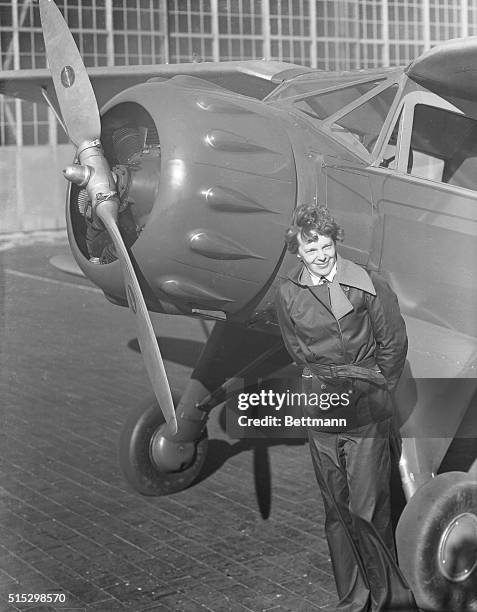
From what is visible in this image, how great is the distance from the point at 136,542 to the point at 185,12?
19.3 ft

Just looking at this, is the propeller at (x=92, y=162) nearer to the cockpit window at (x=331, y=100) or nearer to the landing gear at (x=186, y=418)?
the cockpit window at (x=331, y=100)

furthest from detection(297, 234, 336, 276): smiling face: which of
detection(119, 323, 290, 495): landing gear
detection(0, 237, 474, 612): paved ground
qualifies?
detection(119, 323, 290, 495): landing gear

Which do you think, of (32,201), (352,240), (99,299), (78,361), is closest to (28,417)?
(78,361)

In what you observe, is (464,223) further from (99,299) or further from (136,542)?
(99,299)

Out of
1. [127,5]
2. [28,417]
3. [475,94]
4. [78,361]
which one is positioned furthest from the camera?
[78,361]

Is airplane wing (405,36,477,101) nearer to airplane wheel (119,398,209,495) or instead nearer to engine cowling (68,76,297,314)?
engine cowling (68,76,297,314)

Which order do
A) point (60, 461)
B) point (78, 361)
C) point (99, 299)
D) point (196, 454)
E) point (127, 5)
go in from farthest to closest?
point (99, 299) → point (78, 361) → point (127, 5) → point (60, 461) → point (196, 454)

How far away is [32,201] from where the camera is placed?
1123cm

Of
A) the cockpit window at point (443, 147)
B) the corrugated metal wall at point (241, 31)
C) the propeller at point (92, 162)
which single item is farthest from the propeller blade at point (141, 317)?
the corrugated metal wall at point (241, 31)

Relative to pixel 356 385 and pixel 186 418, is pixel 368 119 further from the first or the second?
pixel 186 418

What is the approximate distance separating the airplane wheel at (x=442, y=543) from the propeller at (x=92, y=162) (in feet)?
3.28


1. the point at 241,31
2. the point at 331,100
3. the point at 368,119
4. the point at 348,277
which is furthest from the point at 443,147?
the point at 241,31

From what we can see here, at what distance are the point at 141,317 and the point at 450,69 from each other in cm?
150

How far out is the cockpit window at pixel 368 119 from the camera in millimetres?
3645
